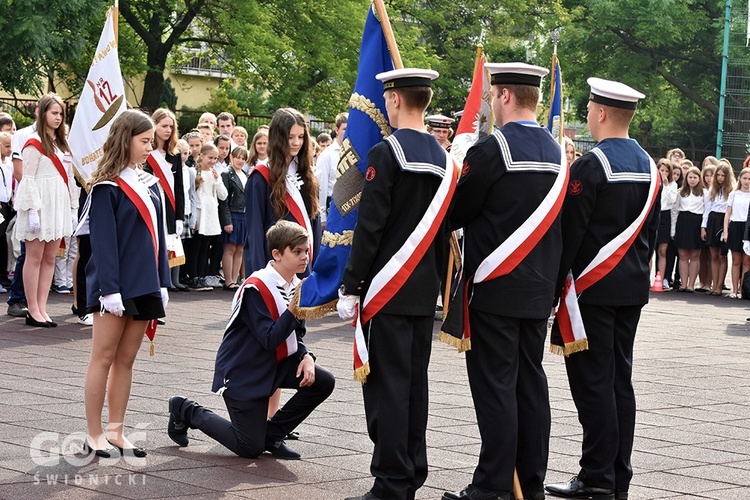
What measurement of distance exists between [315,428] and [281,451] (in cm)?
77

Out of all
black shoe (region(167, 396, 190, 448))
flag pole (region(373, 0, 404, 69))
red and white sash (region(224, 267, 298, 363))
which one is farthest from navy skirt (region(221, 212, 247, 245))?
flag pole (region(373, 0, 404, 69))

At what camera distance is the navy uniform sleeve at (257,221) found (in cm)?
727

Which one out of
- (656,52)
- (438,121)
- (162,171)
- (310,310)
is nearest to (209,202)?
(438,121)

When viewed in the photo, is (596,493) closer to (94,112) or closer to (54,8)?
(94,112)

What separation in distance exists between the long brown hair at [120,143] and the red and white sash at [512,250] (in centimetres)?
198

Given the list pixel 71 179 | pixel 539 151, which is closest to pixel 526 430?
pixel 539 151

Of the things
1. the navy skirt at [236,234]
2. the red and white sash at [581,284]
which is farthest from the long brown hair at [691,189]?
the red and white sash at [581,284]

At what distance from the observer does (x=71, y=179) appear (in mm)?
11812

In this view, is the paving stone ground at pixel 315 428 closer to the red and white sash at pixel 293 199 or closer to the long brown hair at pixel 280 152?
the red and white sash at pixel 293 199

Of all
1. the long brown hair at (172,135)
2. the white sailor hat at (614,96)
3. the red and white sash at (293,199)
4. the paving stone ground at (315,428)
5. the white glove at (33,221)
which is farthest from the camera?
the white glove at (33,221)

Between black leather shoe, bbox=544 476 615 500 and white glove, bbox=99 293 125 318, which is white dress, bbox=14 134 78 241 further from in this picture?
black leather shoe, bbox=544 476 615 500

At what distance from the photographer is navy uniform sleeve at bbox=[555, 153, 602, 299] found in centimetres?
609

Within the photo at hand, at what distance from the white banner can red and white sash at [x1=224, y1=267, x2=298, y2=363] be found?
4.55 metres

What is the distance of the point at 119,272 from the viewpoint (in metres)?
6.30
